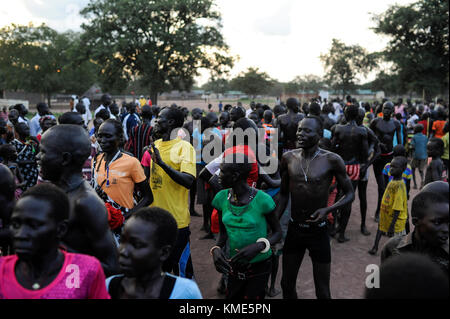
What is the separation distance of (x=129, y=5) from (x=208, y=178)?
28.1 meters

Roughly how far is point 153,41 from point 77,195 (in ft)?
101

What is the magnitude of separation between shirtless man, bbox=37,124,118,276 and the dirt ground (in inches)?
103

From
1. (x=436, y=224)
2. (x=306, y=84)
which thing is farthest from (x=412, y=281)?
(x=306, y=84)

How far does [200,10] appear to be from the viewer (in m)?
31.0

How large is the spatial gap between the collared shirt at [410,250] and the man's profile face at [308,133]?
53.0 inches

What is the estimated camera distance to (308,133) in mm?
3477

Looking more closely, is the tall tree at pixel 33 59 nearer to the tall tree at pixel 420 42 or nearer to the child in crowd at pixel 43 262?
the tall tree at pixel 420 42

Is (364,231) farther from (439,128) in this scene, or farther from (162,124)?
(439,128)

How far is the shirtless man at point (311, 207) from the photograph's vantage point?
3.36 metres

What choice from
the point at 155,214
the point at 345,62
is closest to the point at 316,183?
the point at 155,214

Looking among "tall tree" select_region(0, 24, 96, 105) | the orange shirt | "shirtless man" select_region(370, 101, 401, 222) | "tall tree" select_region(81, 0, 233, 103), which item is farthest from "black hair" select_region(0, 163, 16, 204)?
"tall tree" select_region(0, 24, 96, 105)

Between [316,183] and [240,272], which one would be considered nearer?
[240,272]

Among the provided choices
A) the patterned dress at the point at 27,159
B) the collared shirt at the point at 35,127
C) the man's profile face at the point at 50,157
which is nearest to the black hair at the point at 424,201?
the man's profile face at the point at 50,157

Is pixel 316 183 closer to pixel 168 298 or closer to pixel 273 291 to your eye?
pixel 273 291
